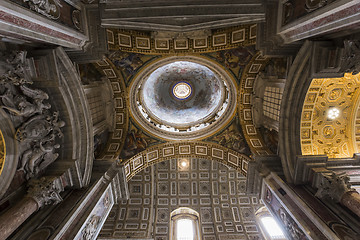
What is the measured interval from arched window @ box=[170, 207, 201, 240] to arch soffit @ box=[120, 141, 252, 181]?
7.40 metres

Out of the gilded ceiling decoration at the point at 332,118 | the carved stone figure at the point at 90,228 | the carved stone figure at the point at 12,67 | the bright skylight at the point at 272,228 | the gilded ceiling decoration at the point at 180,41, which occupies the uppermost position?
the gilded ceiling decoration at the point at 180,41

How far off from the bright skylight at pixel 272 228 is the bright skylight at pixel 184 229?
21.0 ft

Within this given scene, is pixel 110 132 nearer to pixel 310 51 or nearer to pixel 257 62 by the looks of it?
pixel 257 62

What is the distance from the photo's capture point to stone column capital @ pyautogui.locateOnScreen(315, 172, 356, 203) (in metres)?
7.09

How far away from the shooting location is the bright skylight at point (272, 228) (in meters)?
16.0

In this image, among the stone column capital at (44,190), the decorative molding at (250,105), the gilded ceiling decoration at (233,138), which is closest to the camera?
the stone column capital at (44,190)

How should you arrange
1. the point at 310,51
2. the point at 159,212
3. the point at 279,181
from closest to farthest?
the point at 310,51 < the point at 279,181 < the point at 159,212

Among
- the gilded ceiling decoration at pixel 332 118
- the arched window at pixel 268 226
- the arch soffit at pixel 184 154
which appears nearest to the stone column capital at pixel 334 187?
the gilded ceiling decoration at pixel 332 118

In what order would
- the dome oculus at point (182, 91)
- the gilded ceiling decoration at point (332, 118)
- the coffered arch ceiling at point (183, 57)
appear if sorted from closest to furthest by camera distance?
the gilded ceiling decoration at point (332, 118), the coffered arch ceiling at point (183, 57), the dome oculus at point (182, 91)

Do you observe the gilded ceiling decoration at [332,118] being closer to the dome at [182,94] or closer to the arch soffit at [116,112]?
the dome at [182,94]

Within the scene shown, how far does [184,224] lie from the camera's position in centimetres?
1811

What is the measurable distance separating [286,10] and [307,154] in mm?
6259

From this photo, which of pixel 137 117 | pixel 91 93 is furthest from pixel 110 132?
pixel 91 93

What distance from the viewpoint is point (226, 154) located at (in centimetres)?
1305
